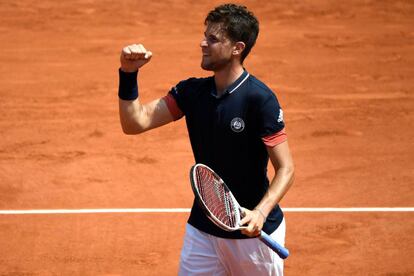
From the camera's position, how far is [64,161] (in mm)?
10680

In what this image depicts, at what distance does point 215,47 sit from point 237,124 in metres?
0.53

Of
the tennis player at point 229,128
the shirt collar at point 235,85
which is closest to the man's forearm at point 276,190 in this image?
the tennis player at point 229,128

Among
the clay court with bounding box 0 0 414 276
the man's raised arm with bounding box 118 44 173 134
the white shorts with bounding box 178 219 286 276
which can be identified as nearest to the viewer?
the man's raised arm with bounding box 118 44 173 134

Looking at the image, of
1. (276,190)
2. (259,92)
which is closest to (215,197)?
(276,190)

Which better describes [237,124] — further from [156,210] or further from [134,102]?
[156,210]

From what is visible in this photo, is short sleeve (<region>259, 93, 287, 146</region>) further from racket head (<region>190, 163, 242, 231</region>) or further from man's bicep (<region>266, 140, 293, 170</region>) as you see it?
racket head (<region>190, 163, 242, 231</region>)

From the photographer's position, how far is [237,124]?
18.3ft

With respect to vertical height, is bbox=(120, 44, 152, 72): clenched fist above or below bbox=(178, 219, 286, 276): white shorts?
above

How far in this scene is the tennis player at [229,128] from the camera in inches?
218

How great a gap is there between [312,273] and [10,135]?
5012 mm

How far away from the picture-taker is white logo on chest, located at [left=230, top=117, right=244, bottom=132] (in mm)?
5562

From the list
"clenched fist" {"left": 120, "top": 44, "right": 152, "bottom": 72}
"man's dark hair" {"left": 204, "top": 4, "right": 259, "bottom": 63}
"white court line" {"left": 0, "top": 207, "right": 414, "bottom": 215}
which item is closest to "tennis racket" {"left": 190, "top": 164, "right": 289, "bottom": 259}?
"clenched fist" {"left": 120, "top": 44, "right": 152, "bottom": 72}

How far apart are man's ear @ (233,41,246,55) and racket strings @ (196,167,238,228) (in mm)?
842

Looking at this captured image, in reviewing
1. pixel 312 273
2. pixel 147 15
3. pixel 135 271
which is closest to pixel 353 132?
pixel 312 273
